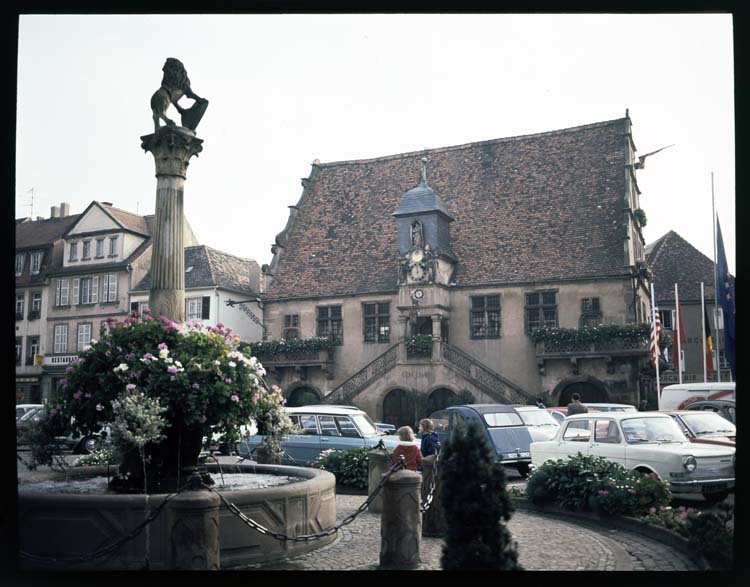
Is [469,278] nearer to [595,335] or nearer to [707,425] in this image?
[595,335]

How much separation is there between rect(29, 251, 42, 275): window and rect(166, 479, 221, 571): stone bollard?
43192 millimetres

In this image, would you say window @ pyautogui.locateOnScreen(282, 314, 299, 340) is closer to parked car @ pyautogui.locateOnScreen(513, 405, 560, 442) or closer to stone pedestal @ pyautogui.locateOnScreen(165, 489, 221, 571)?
parked car @ pyautogui.locateOnScreen(513, 405, 560, 442)

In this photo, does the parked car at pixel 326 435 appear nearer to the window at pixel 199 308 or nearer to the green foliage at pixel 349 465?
the green foliage at pixel 349 465

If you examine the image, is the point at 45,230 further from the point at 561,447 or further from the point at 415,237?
the point at 561,447

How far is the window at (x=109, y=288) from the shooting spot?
147 ft

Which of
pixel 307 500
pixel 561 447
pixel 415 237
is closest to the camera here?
pixel 307 500

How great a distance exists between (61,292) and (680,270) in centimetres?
3828

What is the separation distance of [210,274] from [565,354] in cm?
2018

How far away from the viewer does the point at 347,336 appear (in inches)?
1478

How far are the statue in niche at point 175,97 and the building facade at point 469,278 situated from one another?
21.9 meters

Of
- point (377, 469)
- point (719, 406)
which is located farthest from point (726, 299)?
point (719, 406)

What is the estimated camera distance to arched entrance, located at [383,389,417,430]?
33875 mm
